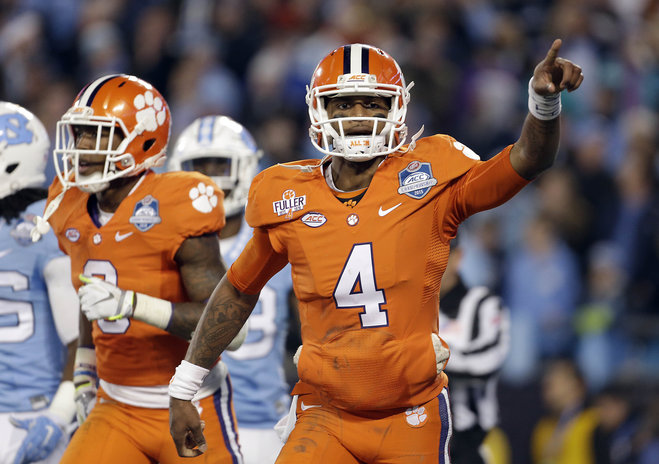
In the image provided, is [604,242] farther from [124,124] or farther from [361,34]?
[124,124]

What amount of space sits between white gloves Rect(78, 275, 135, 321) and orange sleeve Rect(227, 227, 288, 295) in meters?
0.42

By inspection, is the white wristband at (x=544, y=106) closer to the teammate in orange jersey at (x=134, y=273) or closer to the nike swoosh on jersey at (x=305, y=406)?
the nike swoosh on jersey at (x=305, y=406)

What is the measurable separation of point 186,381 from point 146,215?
28.3 inches

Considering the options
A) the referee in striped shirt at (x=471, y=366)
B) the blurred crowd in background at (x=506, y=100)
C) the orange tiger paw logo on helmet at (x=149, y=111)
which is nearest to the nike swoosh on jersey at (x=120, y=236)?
the orange tiger paw logo on helmet at (x=149, y=111)

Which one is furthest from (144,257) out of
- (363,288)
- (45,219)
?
(363,288)

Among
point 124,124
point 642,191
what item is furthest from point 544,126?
point 642,191

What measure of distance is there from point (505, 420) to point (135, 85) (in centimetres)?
375

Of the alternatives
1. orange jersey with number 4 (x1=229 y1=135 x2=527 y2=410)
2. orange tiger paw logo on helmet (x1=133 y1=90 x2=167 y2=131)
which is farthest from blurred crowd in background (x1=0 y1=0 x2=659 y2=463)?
orange jersey with number 4 (x1=229 y1=135 x2=527 y2=410)

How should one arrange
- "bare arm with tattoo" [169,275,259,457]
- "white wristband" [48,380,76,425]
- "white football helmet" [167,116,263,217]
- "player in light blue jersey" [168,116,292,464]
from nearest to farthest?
"bare arm with tattoo" [169,275,259,457] → "white wristband" [48,380,76,425] → "player in light blue jersey" [168,116,292,464] → "white football helmet" [167,116,263,217]

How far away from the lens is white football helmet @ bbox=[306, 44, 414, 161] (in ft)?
11.7

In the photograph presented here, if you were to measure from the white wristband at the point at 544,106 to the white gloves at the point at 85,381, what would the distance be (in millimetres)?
2192

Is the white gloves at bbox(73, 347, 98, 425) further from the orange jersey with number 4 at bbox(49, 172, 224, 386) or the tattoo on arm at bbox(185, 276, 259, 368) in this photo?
the tattoo on arm at bbox(185, 276, 259, 368)

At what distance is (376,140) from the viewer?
3566 millimetres

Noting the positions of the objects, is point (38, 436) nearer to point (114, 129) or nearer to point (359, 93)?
point (114, 129)
